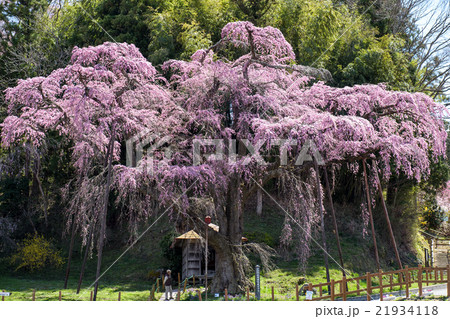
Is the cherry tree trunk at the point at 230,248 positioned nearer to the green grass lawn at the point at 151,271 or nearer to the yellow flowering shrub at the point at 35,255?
the green grass lawn at the point at 151,271

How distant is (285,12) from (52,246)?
13859 mm

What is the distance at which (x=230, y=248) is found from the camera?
14.7 m

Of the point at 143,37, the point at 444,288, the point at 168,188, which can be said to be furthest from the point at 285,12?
the point at 444,288

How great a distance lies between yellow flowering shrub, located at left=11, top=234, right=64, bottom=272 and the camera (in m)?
20.4

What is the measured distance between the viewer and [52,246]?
21.5 m

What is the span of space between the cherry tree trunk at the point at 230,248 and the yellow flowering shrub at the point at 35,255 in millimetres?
8997

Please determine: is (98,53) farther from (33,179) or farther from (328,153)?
(33,179)
